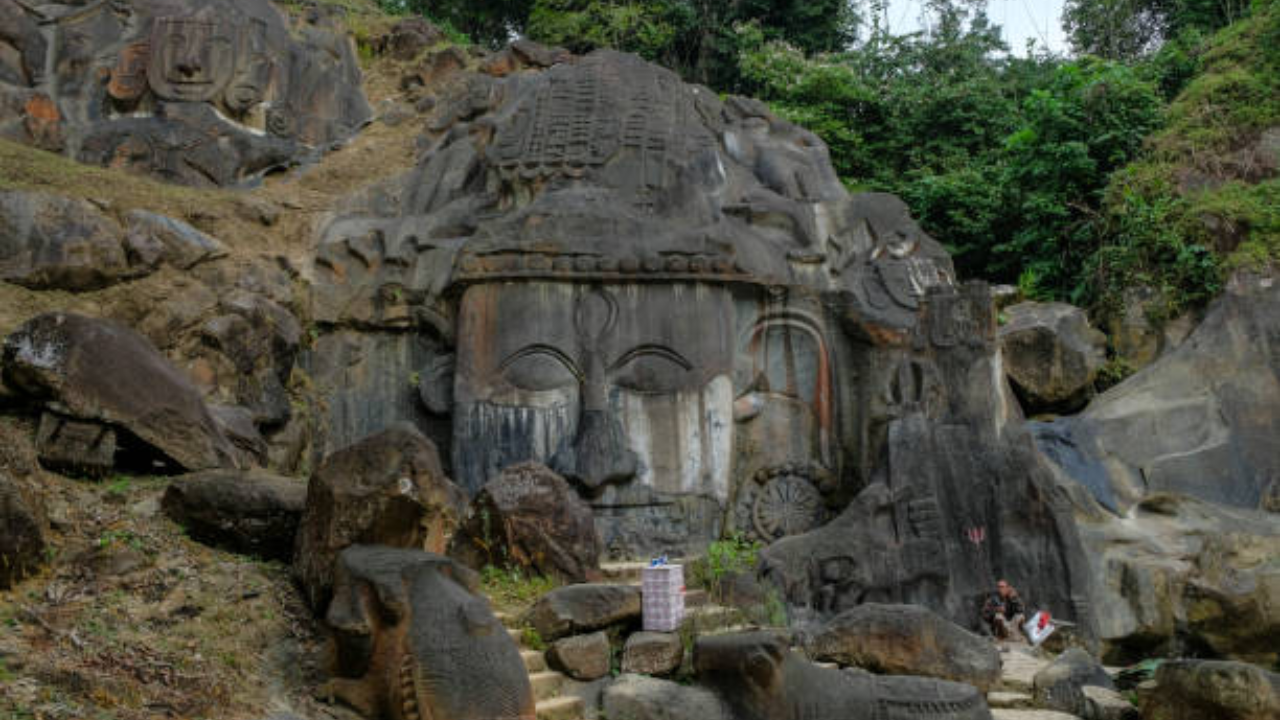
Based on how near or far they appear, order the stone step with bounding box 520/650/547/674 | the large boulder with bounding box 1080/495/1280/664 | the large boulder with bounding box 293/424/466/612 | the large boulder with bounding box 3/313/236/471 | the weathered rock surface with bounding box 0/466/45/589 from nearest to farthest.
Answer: the weathered rock surface with bounding box 0/466/45/589 → the large boulder with bounding box 293/424/466/612 → the stone step with bounding box 520/650/547/674 → the large boulder with bounding box 3/313/236/471 → the large boulder with bounding box 1080/495/1280/664

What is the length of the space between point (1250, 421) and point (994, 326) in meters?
4.71

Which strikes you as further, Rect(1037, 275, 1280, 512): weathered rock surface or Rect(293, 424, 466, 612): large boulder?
Rect(1037, 275, 1280, 512): weathered rock surface

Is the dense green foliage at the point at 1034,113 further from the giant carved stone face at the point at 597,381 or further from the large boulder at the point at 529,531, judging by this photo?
the large boulder at the point at 529,531

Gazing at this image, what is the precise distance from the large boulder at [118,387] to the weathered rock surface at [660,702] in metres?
3.68

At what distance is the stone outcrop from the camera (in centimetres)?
1505

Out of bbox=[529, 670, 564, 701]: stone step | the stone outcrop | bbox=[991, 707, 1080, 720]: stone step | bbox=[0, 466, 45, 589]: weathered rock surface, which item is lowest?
bbox=[991, 707, 1080, 720]: stone step

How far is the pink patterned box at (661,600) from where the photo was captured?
26.7 ft

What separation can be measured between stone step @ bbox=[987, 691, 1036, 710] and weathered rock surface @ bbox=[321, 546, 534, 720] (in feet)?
11.8

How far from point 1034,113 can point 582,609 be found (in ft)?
Answer: 45.5

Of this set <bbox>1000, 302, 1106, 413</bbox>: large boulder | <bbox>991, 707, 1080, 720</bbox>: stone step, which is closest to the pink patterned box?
<bbox>991, 707, 1080, 720</bbox>: stone step

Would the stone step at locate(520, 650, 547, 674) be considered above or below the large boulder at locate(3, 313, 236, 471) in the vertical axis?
below

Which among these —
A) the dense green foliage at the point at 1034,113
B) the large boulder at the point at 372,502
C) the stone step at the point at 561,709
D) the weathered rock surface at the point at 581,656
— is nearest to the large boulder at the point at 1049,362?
the dense green foliage at the point at 1034,113

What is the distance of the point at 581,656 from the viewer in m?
7.70

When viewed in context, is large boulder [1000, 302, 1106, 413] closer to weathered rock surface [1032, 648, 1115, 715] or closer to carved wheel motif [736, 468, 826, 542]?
carved wheel motif [736, 468, 826, 542]
